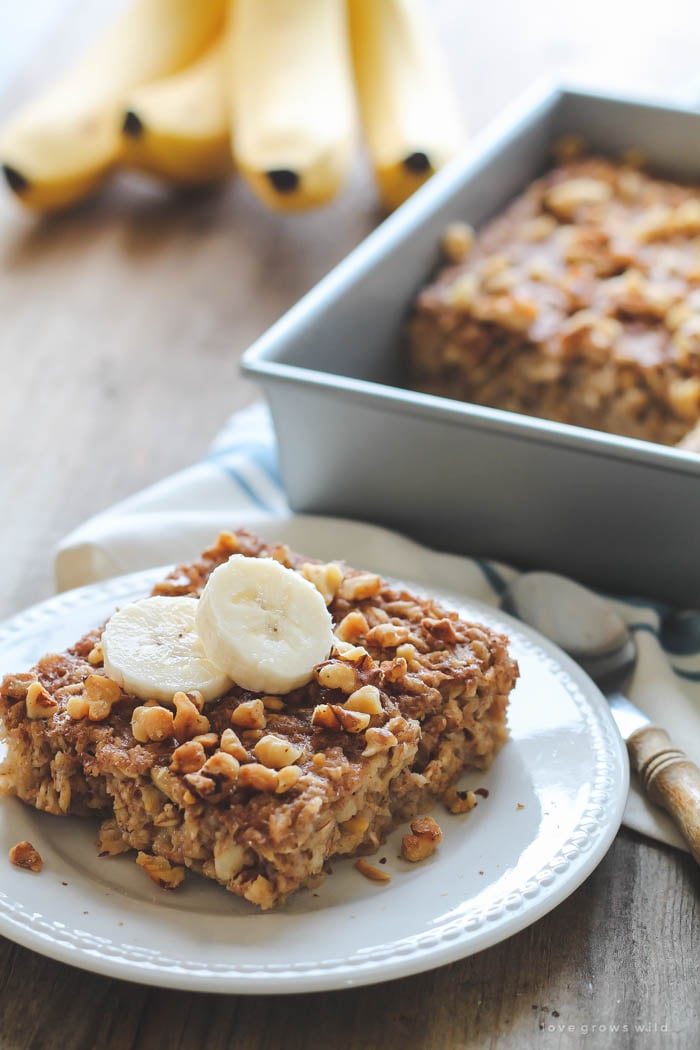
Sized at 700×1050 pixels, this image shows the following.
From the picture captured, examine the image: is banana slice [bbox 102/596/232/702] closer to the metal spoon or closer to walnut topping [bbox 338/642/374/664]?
walnut topping [bbox 338/642/374/664]

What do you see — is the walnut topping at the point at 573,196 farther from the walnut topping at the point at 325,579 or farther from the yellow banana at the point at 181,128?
the walnut topping at the point at 325,579

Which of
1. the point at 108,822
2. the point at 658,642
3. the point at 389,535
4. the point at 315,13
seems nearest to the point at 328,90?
the point at 315,13

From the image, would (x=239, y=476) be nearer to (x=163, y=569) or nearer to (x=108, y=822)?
(x=163, y=569)

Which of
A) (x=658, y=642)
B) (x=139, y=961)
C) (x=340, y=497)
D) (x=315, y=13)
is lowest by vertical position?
(x=658, y=642)

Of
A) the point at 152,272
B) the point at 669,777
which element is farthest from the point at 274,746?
the point at 152,272

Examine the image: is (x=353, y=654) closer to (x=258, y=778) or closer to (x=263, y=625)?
(x=263, y=625)

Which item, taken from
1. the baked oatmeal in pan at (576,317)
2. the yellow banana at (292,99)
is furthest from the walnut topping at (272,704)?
the yellow banana at (292,99)
